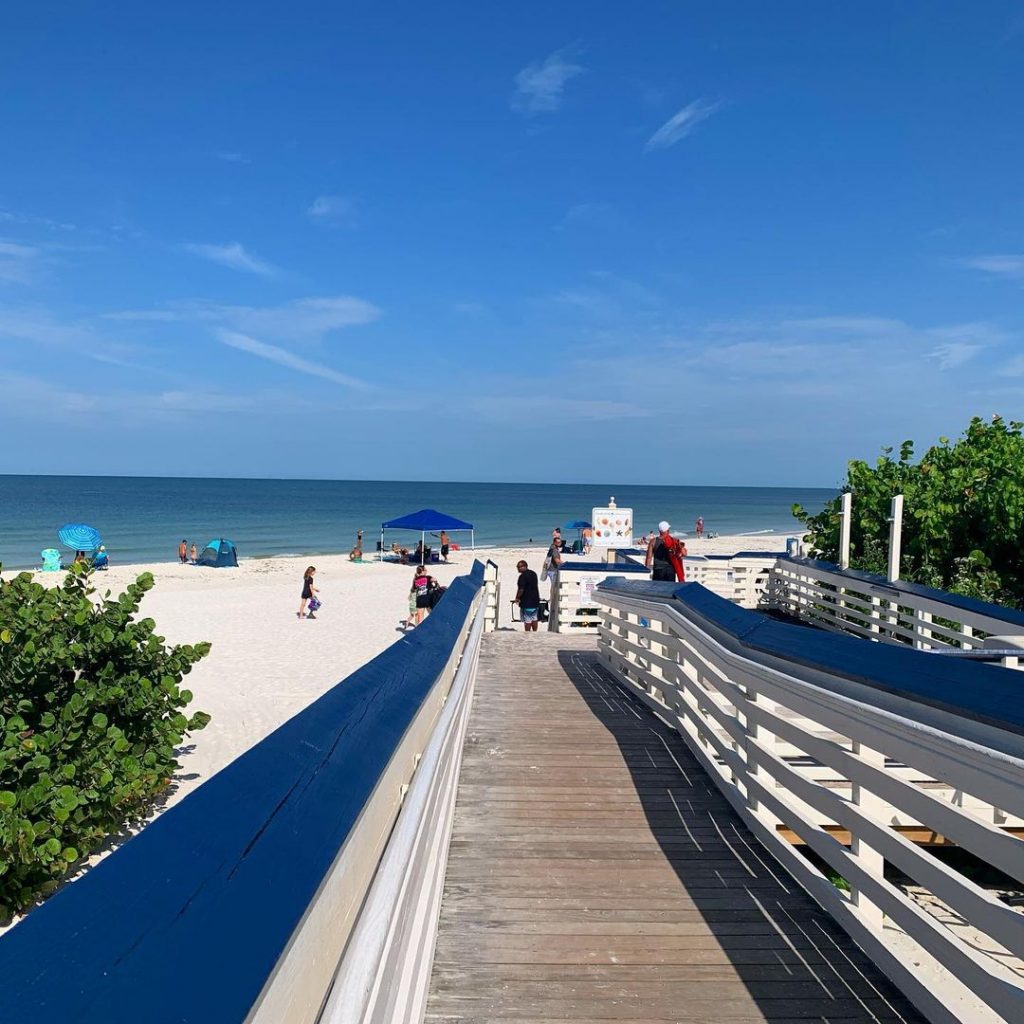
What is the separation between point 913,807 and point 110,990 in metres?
2.49

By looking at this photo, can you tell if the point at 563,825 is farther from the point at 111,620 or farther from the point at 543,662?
the point at 543,662

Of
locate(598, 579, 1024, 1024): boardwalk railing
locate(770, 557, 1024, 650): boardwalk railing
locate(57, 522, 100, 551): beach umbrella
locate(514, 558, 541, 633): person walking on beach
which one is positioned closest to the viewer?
locate(598, 579, 1024, 1024): boardwalk railing

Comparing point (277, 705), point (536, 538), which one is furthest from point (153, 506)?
point (277, 705)

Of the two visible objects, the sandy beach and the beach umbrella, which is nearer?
the sandy beach

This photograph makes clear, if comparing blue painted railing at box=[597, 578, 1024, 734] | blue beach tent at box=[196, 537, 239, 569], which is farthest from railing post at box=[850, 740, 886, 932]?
blue beach tent at box=[196, 537, 239, 569]

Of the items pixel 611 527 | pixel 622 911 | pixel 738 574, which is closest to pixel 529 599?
pixel 738 574

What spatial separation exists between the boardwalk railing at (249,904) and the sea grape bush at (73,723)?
437 centimetres

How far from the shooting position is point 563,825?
4379mm

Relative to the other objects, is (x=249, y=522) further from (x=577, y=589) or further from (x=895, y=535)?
(x=895, y=535)

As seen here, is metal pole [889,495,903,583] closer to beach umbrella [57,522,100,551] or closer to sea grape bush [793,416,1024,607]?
sea grape bush [793,416,1024,607]

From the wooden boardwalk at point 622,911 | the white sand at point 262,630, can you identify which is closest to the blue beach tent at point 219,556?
the white sand at point 262,630

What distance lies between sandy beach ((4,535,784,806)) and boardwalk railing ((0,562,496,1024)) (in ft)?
24.0

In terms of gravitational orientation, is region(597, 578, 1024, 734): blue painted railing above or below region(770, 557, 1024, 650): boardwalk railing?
above

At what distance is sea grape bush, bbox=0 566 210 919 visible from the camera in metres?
5.43
